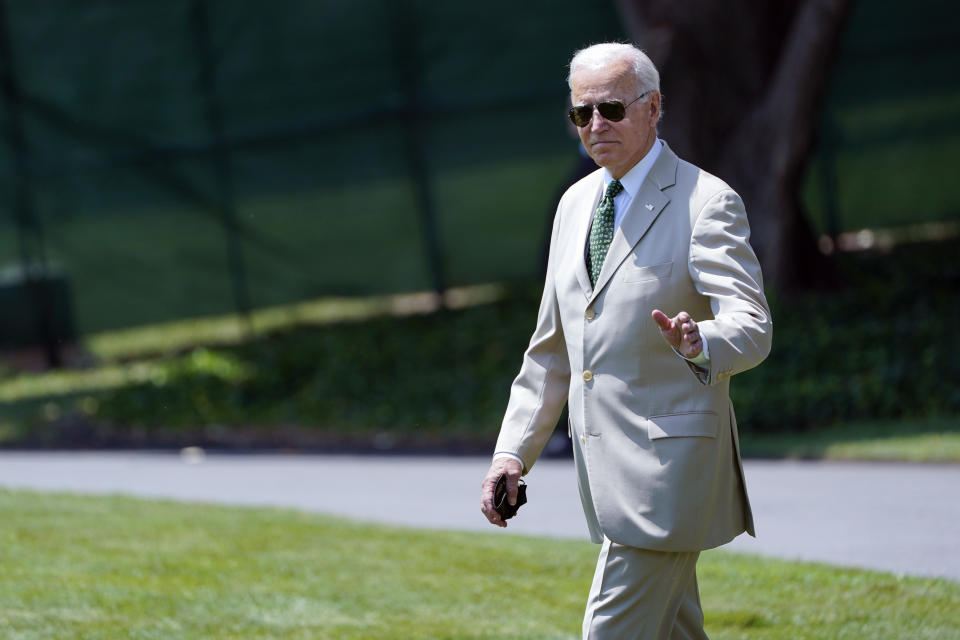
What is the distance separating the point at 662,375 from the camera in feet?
11.5

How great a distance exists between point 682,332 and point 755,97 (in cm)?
967

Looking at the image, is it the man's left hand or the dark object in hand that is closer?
the man's left hand

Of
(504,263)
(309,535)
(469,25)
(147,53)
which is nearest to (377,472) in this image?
(309,535)

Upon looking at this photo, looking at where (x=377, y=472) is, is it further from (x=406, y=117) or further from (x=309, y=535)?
(x=406, y=117)

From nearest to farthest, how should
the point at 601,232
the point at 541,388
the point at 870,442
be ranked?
the point at 601,232, the point at 541,388, the point at 870,442

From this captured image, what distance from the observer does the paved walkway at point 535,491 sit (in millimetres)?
6516

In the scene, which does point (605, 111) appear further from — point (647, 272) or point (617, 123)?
point (647, 272)

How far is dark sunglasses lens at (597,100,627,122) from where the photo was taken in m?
3.59

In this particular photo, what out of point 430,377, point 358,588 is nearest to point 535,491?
point 358,588

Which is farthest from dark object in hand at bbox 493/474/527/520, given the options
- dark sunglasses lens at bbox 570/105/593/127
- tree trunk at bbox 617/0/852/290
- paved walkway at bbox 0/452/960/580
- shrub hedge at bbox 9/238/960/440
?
tree trunk at bbox 617/0/852/290

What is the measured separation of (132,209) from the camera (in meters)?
15.4

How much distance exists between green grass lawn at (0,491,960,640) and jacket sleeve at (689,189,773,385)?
7.15 ft

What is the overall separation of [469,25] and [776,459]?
25.2 feet

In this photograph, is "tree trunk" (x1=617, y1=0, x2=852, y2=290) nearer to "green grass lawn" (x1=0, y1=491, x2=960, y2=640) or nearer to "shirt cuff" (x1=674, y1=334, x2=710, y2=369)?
"green grass lawn" (x1=0, y1=491, x2=960, y2=640)
